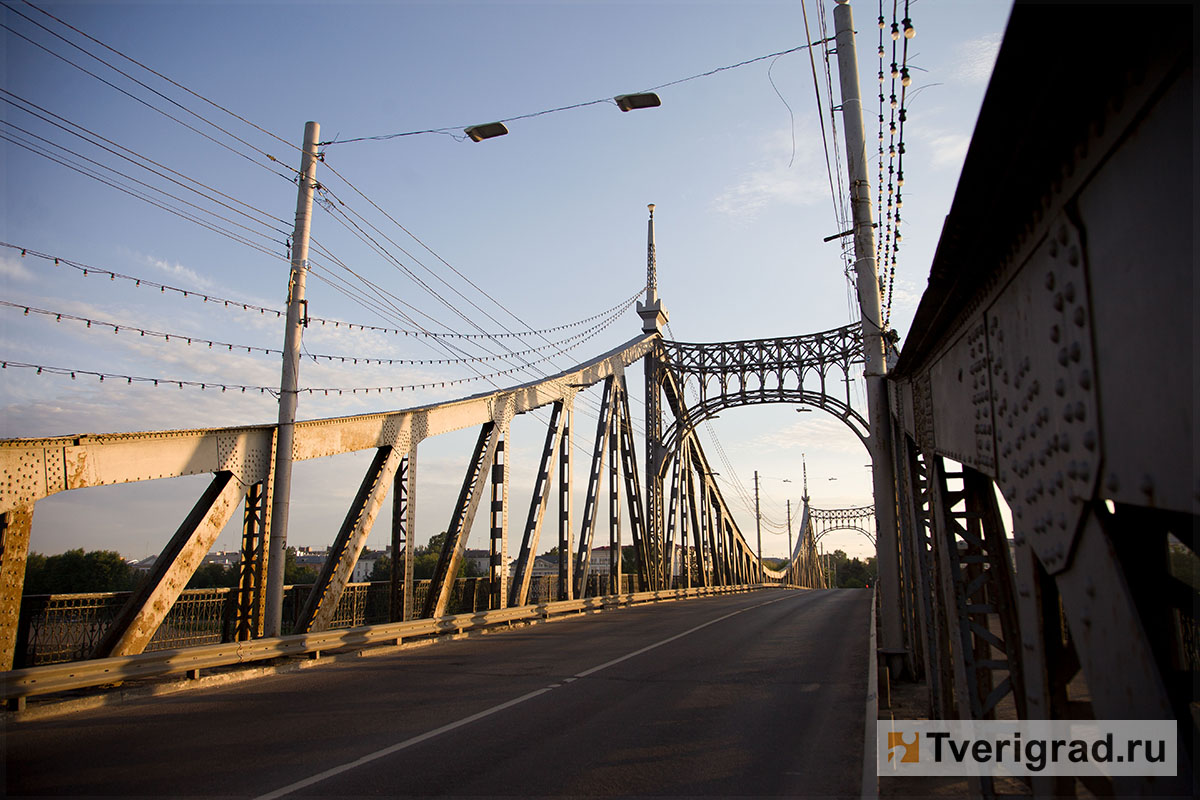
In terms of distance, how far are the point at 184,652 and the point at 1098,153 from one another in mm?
11623

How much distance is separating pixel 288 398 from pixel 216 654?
4.29m

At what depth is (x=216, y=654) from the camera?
35.2ft

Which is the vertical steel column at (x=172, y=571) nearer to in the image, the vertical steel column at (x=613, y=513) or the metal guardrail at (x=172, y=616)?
the metal guardrail at (x=172, y=616)

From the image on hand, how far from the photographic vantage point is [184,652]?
10164 mm

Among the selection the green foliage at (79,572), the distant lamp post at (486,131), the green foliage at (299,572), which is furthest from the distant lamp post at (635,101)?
the green foliage at (79,572)

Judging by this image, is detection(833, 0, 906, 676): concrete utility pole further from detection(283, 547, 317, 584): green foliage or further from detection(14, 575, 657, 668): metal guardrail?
detection(283, 547, 317, 584): green foliage

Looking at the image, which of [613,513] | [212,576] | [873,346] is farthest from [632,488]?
[212,576]

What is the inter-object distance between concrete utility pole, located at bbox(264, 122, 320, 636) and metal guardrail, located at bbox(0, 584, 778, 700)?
2.15ft

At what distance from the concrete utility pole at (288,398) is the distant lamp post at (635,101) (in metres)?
6.03

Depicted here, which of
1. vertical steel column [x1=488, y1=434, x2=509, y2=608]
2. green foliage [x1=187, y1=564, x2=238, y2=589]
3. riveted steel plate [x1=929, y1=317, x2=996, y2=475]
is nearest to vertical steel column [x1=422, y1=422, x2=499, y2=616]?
vertical steel column [x1=488, y1=434, x2=509, y2=608]

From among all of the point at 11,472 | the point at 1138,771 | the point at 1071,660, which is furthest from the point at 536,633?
the point at 1138,771

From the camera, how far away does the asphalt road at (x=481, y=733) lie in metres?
5.96

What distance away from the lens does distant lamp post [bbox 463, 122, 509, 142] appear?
13448mm

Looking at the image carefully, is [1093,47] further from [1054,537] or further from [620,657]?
[620,657]
